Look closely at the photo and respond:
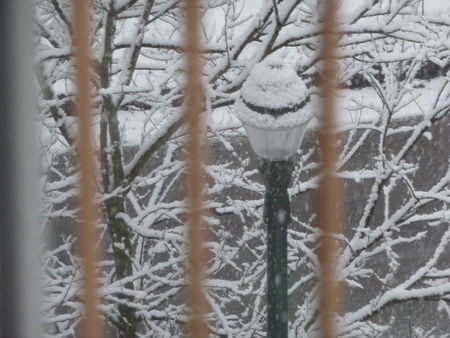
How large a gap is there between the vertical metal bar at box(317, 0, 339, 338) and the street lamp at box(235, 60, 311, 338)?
5.32ft

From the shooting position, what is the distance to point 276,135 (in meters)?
3.39

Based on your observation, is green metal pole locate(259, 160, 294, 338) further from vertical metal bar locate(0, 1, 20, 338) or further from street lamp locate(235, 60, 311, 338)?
vertical metal bar locate(0, 1, 20, 338)

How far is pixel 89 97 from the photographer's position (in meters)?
1.66

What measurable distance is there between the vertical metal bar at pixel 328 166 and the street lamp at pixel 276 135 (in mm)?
1622

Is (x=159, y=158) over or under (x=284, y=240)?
over

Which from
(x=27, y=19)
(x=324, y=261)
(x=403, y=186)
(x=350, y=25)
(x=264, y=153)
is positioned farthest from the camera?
(x=403, y=186)

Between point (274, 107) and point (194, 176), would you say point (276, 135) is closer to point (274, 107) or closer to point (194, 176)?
point (274, 107)

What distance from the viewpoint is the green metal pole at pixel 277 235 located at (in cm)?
356

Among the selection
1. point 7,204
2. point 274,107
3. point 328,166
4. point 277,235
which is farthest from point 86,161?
point 277,235

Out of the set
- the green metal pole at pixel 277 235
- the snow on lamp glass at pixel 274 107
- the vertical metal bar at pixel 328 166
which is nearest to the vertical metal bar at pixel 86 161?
the vertical metal bar at pixel 328 166

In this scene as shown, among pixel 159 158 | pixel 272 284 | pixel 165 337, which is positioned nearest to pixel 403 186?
pixel 159 158

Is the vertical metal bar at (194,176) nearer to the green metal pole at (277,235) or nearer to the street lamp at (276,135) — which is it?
the street lamp at (276,135)

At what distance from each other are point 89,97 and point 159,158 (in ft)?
21.6

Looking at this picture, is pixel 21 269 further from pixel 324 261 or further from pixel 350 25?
pixel 350 25
